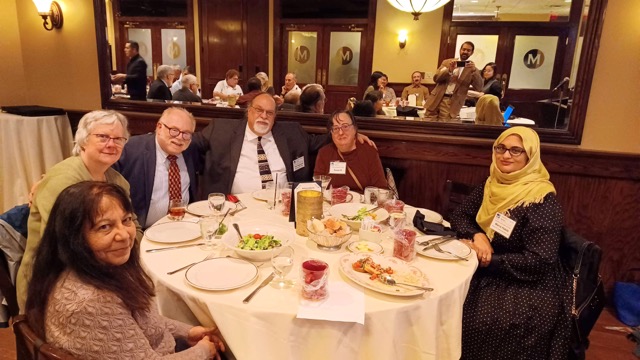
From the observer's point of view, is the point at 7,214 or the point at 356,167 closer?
the point at 7,214

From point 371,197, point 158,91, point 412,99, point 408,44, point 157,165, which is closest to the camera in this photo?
point 371,197

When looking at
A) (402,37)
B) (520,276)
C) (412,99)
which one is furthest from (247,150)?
(402,37)


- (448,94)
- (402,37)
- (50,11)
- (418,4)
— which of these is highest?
(402,37)

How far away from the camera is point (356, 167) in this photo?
101 inches

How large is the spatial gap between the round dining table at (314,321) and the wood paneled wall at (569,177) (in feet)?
5.56

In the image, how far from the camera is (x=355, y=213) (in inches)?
75.1

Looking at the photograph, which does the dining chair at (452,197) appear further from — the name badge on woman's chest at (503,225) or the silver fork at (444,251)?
the silver fork at (444,251)

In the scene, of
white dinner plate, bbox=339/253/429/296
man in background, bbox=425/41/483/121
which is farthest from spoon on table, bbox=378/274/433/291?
man in background, bbox=425/41/483/121

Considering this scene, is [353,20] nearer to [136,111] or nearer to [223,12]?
[223,12]

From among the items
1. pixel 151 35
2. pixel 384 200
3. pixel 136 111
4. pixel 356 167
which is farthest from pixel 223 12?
pixel 384 200

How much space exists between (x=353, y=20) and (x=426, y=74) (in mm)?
1834

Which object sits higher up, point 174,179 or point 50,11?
point 50,11

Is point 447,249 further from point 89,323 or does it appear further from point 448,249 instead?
point 89,323

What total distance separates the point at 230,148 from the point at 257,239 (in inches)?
51.2
